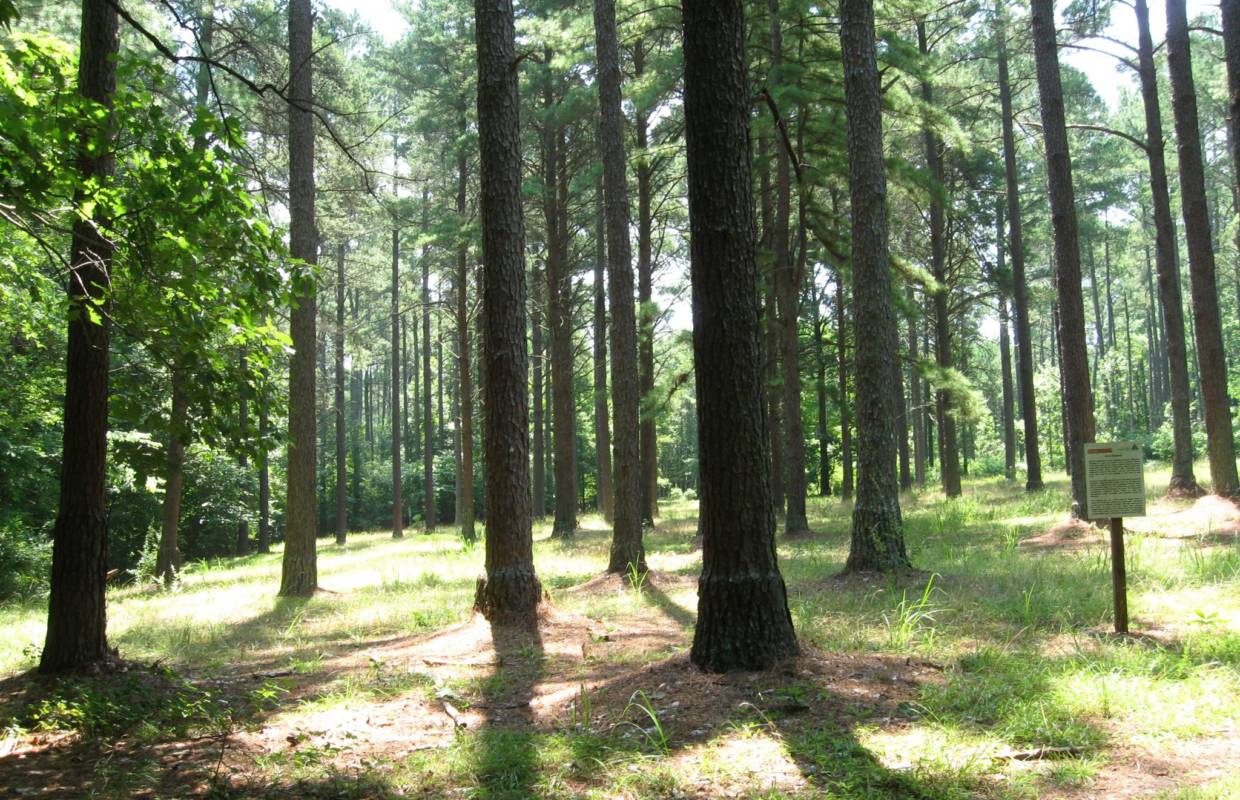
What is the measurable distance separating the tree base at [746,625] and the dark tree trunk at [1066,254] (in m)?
8.06

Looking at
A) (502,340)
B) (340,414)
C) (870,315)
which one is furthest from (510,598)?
(340,414)

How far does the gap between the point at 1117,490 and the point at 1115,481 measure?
68 mm

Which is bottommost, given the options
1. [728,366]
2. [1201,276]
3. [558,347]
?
[728,366]

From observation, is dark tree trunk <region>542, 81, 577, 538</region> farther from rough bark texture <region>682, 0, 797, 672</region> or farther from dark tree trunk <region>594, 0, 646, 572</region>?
rough bark texture <region>682, 0, 797, 672</region>

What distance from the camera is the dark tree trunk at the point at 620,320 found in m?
10.4

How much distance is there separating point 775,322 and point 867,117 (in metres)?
7.57

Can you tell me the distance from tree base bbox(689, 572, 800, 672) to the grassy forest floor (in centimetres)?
14

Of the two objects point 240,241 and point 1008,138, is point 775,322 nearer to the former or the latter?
point 1008,138

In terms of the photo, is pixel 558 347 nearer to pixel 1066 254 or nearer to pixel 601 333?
pixel 601 333

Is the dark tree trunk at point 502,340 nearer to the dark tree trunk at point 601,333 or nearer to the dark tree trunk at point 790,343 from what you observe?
the dark tree trunk at point 790,343

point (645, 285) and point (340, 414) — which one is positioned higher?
point (645, 285)

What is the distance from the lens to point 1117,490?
583 centimetres

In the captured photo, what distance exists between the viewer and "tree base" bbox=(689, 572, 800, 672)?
15.9 ft

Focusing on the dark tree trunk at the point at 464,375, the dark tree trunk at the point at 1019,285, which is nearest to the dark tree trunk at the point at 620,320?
the dark tree trunk at the point at 464,375
